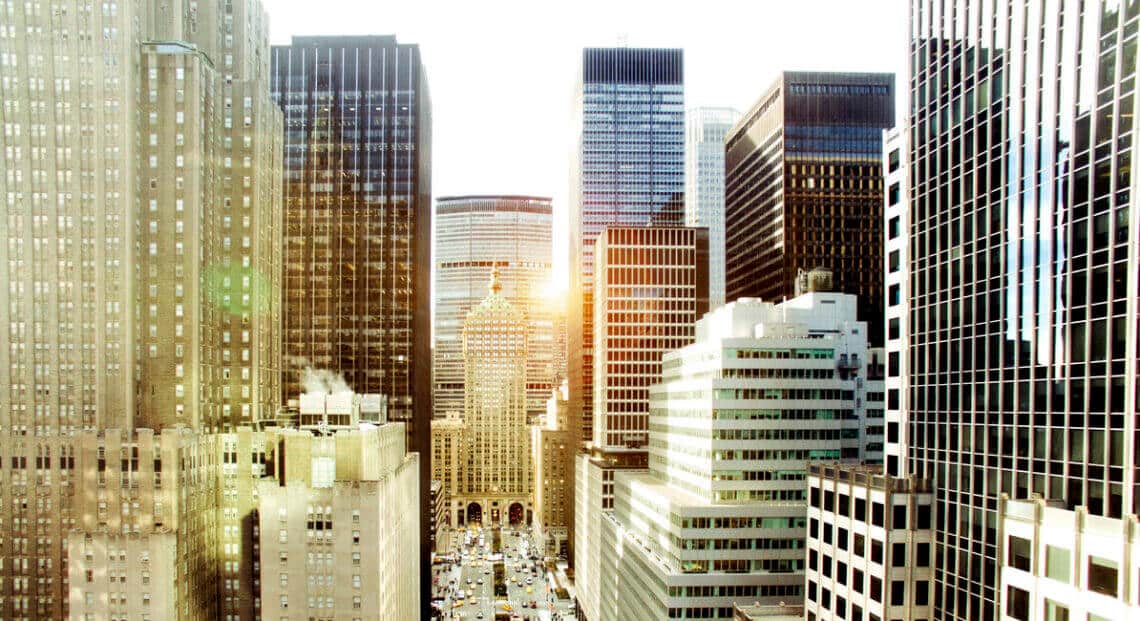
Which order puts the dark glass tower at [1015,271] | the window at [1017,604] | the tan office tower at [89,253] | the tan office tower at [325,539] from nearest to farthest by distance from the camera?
the window at [1017,604], the dark glass tower at [1015,271], the tan office tower at [325,539], the tan office tower at [89,253]

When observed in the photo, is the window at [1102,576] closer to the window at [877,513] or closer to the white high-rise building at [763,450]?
the window at [877,513]

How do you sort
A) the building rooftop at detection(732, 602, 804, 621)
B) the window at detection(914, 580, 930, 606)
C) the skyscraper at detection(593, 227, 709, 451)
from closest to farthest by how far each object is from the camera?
the window at detection(914, 580, 930, 606) < the building rooftop at detection(732, 602, 804, 621) < the skyscraper at detection(593, 227, 709, 451)

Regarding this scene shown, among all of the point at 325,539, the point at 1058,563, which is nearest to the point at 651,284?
the point at 325,539

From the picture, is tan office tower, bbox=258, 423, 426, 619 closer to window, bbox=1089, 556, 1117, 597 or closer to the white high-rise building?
the white high-rise building

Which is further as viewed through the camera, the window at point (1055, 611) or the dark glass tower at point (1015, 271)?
the dark glass tower at point (1015, 271)

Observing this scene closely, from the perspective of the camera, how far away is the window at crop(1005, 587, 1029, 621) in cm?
5575

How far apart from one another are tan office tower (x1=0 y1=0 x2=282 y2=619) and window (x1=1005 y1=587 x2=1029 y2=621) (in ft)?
390

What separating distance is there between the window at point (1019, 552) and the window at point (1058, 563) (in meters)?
2.37

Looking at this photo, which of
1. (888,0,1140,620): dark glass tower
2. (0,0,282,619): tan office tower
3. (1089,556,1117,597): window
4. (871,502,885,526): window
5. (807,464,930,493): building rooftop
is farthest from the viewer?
(0,0,282,619): tan office tower

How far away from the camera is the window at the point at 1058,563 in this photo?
5100 cm

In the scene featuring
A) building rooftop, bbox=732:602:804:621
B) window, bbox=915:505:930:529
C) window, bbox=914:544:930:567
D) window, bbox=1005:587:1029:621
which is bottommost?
building rooftop, bbox=732:602:804:621

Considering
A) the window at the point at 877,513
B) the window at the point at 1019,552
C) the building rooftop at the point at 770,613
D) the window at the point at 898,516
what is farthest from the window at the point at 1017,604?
the building rooftop at the point at 770,613

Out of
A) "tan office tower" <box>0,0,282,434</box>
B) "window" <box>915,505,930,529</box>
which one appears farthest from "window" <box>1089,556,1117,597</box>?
"tan office tower" <box>0,0,282,434</box>

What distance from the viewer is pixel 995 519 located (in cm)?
6669
